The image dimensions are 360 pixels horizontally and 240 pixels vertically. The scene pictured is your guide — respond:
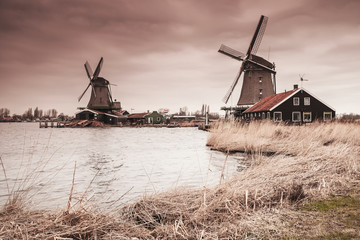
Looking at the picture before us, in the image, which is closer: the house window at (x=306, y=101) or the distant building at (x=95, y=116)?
the house window at (x=306, y=101)

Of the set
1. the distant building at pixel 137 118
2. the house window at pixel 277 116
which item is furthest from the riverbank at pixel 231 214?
the distant building at pixel 137 118

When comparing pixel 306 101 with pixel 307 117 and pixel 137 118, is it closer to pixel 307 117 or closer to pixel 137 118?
pixel 307 117

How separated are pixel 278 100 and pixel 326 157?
76.3 feet

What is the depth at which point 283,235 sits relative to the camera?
2.73 meters

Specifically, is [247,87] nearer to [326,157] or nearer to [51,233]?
[326,157]

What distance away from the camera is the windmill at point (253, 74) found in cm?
3403

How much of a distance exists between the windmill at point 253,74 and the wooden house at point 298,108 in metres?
5.80

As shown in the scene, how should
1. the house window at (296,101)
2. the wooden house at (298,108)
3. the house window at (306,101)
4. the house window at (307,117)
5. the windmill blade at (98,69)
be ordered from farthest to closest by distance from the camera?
the windmill blade at (98,69) < the house window at (307,117) < the house window at (306,101) < the house window at (296,101) < the wooden house at (298,108)

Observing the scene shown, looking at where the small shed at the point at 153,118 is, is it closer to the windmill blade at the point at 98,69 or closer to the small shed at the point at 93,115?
the small shed at the point at 93,115

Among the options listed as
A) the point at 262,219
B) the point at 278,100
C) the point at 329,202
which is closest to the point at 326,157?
the point at 329,202

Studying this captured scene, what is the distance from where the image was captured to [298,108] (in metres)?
28.4

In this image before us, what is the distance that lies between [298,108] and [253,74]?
822 cm

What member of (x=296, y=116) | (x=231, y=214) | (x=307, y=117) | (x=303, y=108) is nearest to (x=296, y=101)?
(x=303, y=108)

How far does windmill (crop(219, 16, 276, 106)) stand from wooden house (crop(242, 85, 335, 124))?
19.0ft
